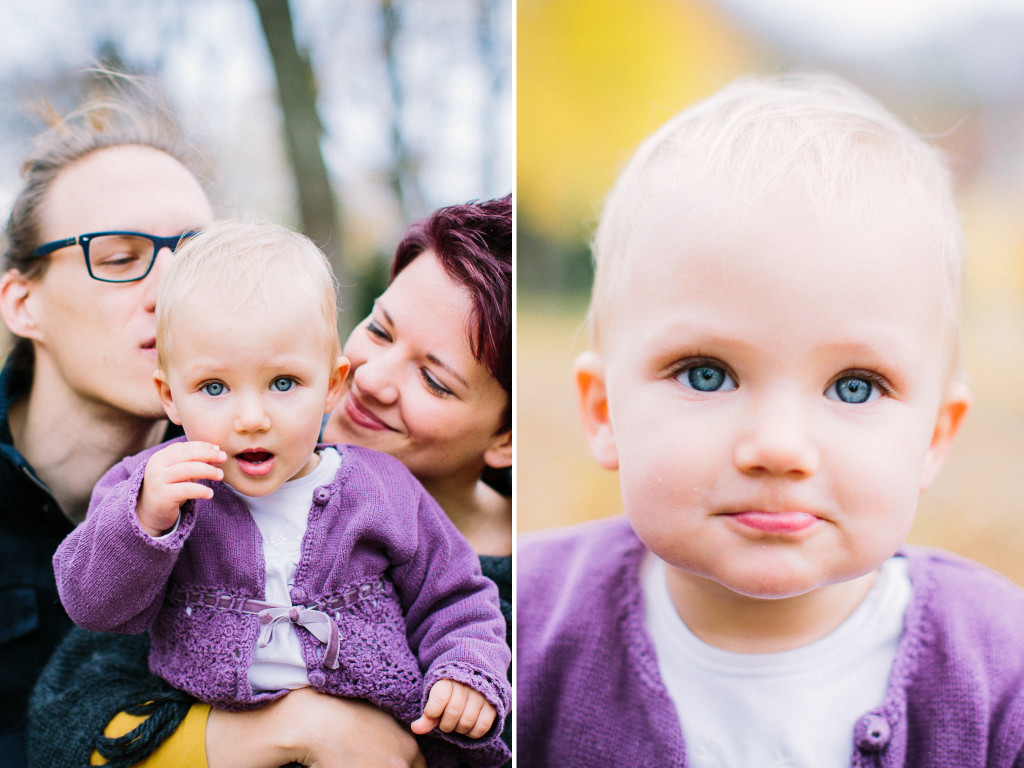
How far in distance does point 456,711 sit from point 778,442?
639 millimetres

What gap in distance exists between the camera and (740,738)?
1408 millimetres

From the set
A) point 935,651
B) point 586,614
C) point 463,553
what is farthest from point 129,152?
point 935,651

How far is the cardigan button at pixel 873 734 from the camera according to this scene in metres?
1.33

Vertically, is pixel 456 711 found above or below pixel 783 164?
below

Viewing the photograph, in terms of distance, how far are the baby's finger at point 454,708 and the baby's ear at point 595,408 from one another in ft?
1.45

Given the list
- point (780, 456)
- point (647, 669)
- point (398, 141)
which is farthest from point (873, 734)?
point (398, 141)

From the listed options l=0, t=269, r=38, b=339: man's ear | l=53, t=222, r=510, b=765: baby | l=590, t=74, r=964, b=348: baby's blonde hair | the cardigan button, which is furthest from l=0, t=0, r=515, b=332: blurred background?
the cardigan button

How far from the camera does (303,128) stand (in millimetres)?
1633

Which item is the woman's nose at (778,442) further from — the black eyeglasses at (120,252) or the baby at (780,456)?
the black eyeglasses at (120,252)

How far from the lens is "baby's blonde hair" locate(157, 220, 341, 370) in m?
1.30

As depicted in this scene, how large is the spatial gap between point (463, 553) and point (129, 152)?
950 millimetres

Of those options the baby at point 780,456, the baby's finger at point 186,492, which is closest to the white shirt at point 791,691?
the baby at point 780,456

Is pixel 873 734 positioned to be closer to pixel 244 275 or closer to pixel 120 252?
pixel 244 275

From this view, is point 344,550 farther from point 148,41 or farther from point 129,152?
point 148,41
